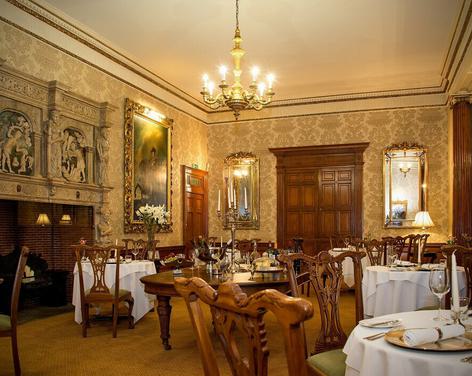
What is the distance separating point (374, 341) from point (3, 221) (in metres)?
6.37

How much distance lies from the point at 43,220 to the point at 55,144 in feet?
4.47

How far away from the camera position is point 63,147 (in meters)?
6.73

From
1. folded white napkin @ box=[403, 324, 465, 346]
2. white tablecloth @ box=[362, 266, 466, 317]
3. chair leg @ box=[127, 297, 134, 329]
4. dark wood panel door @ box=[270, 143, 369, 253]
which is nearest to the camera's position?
folded white napkin @ box=[403, 324, 465, 346]

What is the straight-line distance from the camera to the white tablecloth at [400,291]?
15.8ft

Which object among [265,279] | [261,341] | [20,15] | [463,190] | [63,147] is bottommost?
[265,279]

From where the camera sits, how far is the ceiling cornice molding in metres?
6.43

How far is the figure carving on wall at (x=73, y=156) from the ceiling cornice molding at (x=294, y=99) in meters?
1.17

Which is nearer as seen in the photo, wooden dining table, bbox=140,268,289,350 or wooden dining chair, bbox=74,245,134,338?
wooden dining table, bbox=140,268,289,350

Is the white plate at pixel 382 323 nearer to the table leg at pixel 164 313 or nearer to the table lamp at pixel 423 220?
the table leg at pixel 164 313

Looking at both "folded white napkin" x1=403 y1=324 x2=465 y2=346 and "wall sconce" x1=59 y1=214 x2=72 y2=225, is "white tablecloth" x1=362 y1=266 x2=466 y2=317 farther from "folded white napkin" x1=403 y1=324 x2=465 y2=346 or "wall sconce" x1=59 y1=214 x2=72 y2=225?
"wall sconce" x1=59 y1=214 x2=72 y2=225

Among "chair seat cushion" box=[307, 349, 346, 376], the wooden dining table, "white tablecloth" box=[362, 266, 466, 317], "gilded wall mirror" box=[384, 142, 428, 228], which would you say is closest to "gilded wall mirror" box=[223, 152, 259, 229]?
"gilded wall mirror" box=[384, 142, 428, 228]

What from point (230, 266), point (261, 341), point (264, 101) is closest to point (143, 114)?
point (264, 101)

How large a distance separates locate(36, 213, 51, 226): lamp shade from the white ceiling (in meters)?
2.84

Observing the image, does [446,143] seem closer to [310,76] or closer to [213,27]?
[310,76]
